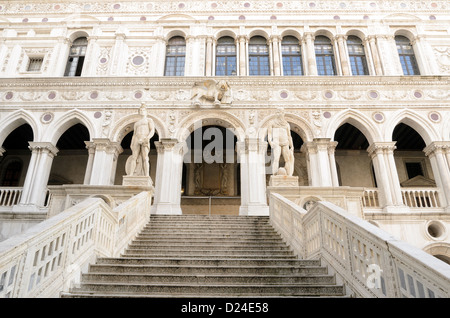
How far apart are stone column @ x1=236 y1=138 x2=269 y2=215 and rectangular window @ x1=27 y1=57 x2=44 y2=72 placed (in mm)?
11387

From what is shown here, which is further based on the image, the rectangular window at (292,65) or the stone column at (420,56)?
the rectangular window at (292,65)

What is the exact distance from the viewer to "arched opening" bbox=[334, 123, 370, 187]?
17.4 m

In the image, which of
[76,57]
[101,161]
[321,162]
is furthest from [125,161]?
[321,162]

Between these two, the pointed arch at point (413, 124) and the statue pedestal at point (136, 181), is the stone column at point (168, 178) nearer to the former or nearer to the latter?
the statue pedestal at point (136, 181)

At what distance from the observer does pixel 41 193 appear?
13.2 meters

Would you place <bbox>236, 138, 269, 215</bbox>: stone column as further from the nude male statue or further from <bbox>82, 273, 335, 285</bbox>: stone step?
<bbox>82, 273, 335, 285</bbox>: stone step

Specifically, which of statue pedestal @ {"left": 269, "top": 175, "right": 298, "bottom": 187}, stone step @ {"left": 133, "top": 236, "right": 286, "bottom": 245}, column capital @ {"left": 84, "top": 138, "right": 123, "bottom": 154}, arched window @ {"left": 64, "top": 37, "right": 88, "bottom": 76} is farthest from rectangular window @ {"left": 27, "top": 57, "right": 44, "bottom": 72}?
statue pedestal @ {"left": 269, "top": 175, "right": 298, "bottom": 187}

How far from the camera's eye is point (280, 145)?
10.8 metres

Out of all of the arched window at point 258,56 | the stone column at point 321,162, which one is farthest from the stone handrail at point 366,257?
the arched window at point 258,56

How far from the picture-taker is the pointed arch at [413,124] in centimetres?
1374

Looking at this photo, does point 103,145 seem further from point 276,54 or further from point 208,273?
point 208,273

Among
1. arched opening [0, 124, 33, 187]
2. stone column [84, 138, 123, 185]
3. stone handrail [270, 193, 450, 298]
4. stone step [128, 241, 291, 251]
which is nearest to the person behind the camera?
stone handrail [270, 193, 450, 298]

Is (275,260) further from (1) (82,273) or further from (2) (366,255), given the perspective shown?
(1) (82,273)

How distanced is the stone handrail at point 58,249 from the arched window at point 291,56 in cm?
1218
